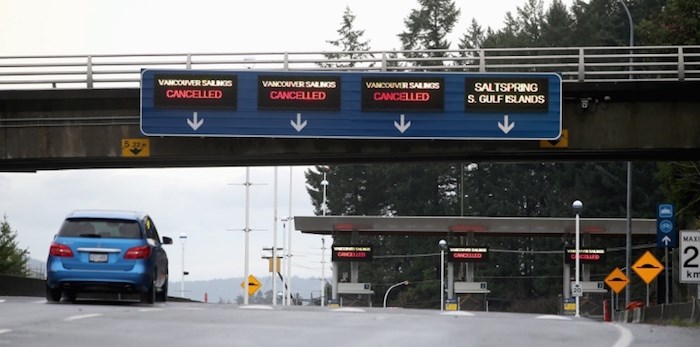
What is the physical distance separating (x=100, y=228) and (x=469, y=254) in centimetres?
4742

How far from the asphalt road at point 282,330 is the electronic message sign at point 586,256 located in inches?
1941

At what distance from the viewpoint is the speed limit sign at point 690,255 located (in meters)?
29.4

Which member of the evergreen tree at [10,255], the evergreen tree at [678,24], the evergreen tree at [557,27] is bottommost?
the evergreen tree at [10,255]

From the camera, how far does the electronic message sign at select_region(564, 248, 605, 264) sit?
71000 millimetres

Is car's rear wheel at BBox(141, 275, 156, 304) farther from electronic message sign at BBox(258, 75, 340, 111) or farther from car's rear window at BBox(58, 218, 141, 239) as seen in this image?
electronic message sign at BBox(258, 75, 340, 111)

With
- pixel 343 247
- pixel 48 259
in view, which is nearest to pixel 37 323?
pixel 48 259

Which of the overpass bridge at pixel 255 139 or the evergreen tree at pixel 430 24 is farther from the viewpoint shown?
the evergreen tree at pixel 430 24

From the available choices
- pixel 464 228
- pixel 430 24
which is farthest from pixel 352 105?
pixel 430 24

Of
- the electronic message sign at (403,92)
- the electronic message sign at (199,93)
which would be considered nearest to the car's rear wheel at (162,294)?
the electronic message sign at (199,93)

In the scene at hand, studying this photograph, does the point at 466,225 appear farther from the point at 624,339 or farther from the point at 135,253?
the point at 624,339

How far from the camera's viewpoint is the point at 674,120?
38625mm

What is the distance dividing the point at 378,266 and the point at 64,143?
82.3 m

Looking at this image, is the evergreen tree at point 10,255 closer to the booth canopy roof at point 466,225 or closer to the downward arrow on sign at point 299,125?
the booth canopy roof at point 466,225

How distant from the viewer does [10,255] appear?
117312 millimetres
